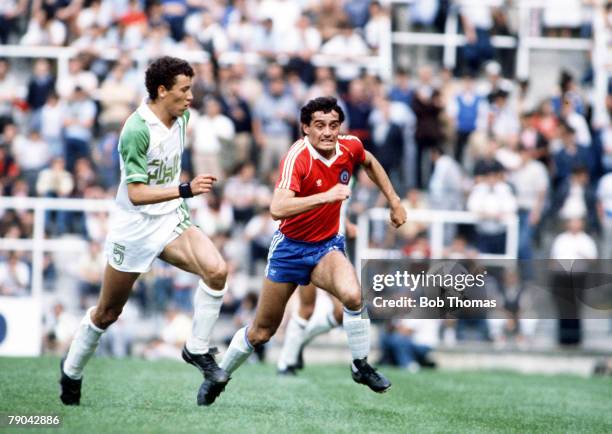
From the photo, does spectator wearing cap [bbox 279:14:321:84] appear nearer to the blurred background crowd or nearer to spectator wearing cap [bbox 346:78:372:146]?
the blurred background crowd

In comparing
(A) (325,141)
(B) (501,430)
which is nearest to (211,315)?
(A) (325,141)

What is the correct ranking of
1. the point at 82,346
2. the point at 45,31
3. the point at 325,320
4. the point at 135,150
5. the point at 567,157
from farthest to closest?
the point at 45,31 → the point at 567,157 → the point at 325,320 → the point at 82,346 → the point at 135,150

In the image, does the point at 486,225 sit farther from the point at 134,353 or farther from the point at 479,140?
the point at 134,353

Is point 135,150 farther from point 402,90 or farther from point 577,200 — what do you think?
point 402,90

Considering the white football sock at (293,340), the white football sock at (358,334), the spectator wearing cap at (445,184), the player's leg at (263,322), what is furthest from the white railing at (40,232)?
the white football sock at (358,334)

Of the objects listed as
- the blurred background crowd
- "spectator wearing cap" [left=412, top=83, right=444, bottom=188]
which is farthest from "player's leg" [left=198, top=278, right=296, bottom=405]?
"spectator wearing cap" [left=412, top=83, right=444, bottom=188]

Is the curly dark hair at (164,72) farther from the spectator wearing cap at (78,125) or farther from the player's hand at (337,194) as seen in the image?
the spectator wearing cap at (78,125)

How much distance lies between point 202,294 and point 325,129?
1647 mm

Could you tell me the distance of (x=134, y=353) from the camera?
18.2m

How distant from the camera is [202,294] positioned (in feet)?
31.3

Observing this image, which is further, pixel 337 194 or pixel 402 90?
pixel 402 90

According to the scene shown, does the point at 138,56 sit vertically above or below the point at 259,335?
above

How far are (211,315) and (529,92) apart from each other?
14.6 meters

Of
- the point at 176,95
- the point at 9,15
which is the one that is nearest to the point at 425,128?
the point at 9,15
